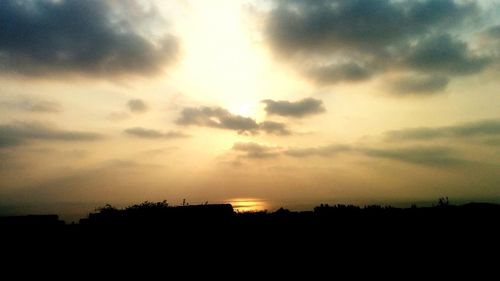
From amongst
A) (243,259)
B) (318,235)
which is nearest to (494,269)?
(318,235)

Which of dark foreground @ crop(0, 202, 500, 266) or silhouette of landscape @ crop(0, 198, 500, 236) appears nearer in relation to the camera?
dark foreground @ crop(0, 202, 500, 266)

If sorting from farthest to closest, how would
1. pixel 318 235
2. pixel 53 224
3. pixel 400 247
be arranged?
1. pixel 53 224
2. pixel 318 235
3. pixel 400 247

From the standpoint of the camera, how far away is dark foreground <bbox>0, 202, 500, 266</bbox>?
16.4 meters

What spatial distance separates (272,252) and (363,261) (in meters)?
4.33

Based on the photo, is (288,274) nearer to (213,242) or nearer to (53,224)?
(213,242)

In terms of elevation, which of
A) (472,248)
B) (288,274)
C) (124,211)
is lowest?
(288,274)

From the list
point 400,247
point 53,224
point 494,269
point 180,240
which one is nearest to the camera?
point 494,269

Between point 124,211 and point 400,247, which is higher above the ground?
point 124,211

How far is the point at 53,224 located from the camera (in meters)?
25.3

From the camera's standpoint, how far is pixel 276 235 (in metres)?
20.3

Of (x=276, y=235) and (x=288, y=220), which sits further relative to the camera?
(x=288, y=220)

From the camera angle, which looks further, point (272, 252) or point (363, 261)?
point (272, 252)

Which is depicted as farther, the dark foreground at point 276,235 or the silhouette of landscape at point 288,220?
the silhouette of landscape at point 288,220

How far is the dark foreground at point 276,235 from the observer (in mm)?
16391
